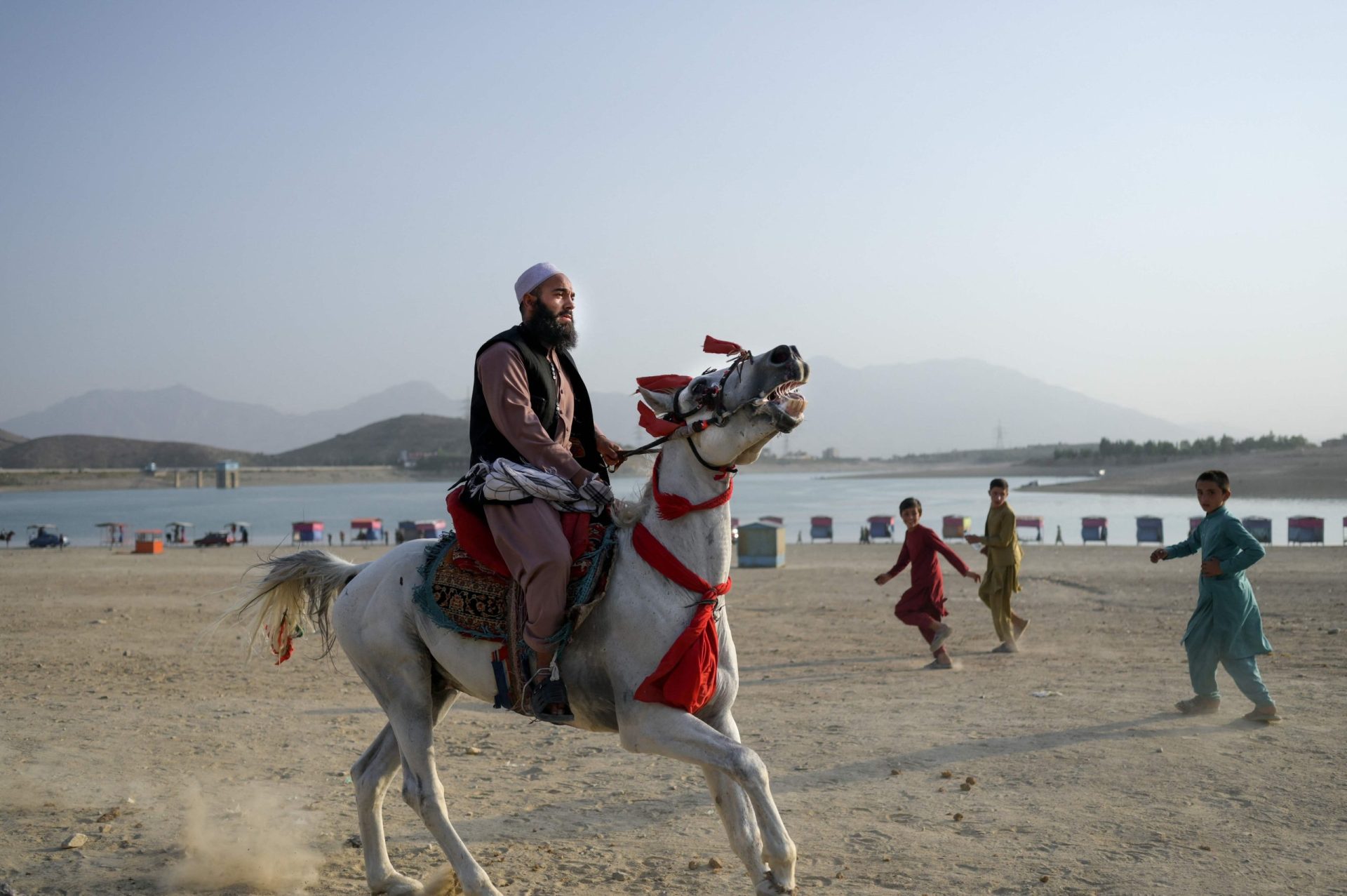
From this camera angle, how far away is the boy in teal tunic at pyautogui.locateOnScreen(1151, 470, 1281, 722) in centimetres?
909

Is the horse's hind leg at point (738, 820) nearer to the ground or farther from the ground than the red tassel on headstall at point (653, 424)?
nearer to the ground

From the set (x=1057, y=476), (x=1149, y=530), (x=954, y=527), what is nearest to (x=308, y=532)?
(x=954, y=527)

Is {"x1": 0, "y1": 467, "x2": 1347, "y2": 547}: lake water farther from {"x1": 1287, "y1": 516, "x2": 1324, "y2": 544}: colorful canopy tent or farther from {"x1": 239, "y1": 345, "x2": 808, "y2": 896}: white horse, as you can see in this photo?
{"x1": 1287, "y1": 516, "x2": 1324, "y2": 544}: colorful canopy tent

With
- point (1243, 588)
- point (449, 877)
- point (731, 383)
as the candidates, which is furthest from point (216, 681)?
point (1243, 588)

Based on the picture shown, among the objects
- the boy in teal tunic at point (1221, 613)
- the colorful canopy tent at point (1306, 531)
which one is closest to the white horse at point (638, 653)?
the boy in teal tunic at point (1221, 613)

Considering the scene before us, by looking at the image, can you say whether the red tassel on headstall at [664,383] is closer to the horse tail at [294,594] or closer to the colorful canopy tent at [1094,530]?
the horse tail at [294,594]

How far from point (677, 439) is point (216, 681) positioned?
914 centimetres

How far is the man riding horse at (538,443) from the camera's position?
15.4 feet

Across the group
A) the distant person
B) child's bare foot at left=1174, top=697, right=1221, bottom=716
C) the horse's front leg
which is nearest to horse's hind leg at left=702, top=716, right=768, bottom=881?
the horse's front leg

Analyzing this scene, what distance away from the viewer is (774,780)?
24.3 ft

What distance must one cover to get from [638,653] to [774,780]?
3340mm

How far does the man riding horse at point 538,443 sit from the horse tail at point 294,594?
1.48 m

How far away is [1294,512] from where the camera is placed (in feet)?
169

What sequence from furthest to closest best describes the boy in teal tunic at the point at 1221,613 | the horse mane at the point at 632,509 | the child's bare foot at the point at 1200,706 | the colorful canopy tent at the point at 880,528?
the colorful canopy tent at the point at 880,528 → the child's bare foot at the point at 1200,706 → the boy in teal tunic at the point at 1221,613 → the horse mane at the point at 632,509
